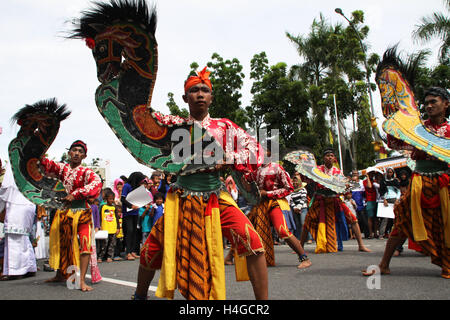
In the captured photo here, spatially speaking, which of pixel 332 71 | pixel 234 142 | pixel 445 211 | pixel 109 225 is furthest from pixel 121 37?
pixel 332 71

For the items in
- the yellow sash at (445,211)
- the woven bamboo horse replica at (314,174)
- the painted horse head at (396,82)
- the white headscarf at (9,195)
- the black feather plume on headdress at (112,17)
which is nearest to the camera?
the black feather plume on headdress at (112,17)

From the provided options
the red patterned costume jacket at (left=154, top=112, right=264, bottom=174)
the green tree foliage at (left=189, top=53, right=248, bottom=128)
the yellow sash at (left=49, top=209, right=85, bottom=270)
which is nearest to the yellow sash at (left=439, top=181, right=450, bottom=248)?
the red patterned costume jacket at (left=154, top=112, right=264, bottom=174)

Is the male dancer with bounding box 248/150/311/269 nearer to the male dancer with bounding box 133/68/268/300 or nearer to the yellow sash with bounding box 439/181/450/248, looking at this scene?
the yellow sash with bounding box 439/181/450/248

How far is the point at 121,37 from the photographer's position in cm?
309

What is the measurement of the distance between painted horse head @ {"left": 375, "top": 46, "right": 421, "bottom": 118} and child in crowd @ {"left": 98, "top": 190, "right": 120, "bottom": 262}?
6622 mm

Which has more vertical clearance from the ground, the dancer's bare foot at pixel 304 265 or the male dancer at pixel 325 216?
the male dancer at pixel 325 216

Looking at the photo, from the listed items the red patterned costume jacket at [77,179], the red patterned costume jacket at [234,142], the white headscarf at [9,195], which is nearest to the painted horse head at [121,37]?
the red patterned costume jacket at [234,142]

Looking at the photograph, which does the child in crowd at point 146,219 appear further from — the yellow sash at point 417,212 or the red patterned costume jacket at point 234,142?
the red patterned costume jacket at point 234,142

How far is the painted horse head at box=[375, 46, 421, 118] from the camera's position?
5.09m

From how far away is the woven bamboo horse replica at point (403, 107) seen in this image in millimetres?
4613

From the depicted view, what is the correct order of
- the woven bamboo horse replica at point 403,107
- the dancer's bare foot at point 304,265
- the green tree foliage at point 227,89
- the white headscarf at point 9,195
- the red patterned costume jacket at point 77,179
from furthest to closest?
the green tree foliage at point 227,89
the white headscarf at point 9,195
the dancer's bare foot at point 304,265
the red patterned costume jacket at point 77,179
the woven bamboo horse replica at point 403,107

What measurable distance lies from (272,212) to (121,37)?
416 cm

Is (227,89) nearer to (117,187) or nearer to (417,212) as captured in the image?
(117,187)

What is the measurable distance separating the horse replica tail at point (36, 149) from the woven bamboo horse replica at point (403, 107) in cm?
435
